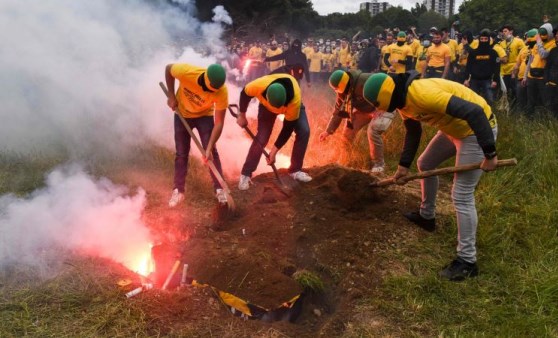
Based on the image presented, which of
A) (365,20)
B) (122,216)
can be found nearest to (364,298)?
(122,216)

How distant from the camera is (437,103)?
3404mm

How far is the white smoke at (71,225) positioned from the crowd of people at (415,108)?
0.91 m

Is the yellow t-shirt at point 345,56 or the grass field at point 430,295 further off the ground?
the yellow t-shirt at point 345,56

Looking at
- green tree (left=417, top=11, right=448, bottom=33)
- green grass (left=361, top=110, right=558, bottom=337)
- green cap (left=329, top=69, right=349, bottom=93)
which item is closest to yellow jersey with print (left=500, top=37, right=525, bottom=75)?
green grass (left=361, top=110, right=558, bottom=337)

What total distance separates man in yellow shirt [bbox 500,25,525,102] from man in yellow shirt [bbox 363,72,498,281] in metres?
7.64

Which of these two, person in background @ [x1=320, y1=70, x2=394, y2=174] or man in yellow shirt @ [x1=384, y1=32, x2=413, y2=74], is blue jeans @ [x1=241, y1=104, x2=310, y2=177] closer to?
person in background @ [x1=320, y1=70, x2=394, y2=174]

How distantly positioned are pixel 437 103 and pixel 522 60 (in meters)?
7.71

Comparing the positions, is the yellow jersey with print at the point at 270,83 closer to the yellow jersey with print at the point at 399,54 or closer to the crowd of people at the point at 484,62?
the crowd of people at the point at 484,62

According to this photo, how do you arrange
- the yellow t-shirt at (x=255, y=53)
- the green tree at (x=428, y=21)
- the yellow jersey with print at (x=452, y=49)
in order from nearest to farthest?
the yellow jersey with print at (x=452, y=49)
the yellow t-shirt at (x=255, y=53)
the green tree at (x=428, y=21)

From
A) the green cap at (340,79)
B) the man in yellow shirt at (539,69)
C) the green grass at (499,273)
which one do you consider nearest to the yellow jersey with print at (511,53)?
the man in yellow shirt at (539,69)

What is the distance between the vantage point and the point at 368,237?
443 cm

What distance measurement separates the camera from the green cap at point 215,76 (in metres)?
4.78

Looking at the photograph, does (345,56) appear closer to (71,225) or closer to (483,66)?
(483,66)

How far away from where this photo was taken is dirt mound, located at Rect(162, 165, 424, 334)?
371cm
